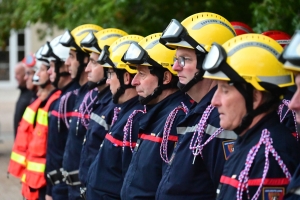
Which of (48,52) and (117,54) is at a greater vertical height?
(117,54)

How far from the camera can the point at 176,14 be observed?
11.3 metres

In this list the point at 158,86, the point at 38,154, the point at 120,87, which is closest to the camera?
the point at 158,86

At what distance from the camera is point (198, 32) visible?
5.59 meters

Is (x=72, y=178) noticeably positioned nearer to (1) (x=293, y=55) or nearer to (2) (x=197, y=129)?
(2) (x=197, y=129)

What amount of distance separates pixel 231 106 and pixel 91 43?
3.60 metres

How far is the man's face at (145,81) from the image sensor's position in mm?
6227

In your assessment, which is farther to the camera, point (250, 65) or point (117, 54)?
point (117, 54)

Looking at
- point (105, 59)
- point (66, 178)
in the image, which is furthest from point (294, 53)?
point (66, 178)

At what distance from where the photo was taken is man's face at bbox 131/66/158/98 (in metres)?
6.23

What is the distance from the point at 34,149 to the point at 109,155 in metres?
2.75

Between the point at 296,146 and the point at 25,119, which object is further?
the point at 25,119

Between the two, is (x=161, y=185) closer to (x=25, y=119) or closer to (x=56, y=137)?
(x=56, y=137)

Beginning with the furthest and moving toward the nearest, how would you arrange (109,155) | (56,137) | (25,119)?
(25,119), (56,137), (109,155)

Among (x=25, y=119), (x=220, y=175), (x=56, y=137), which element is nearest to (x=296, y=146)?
(x=220, y=175)
